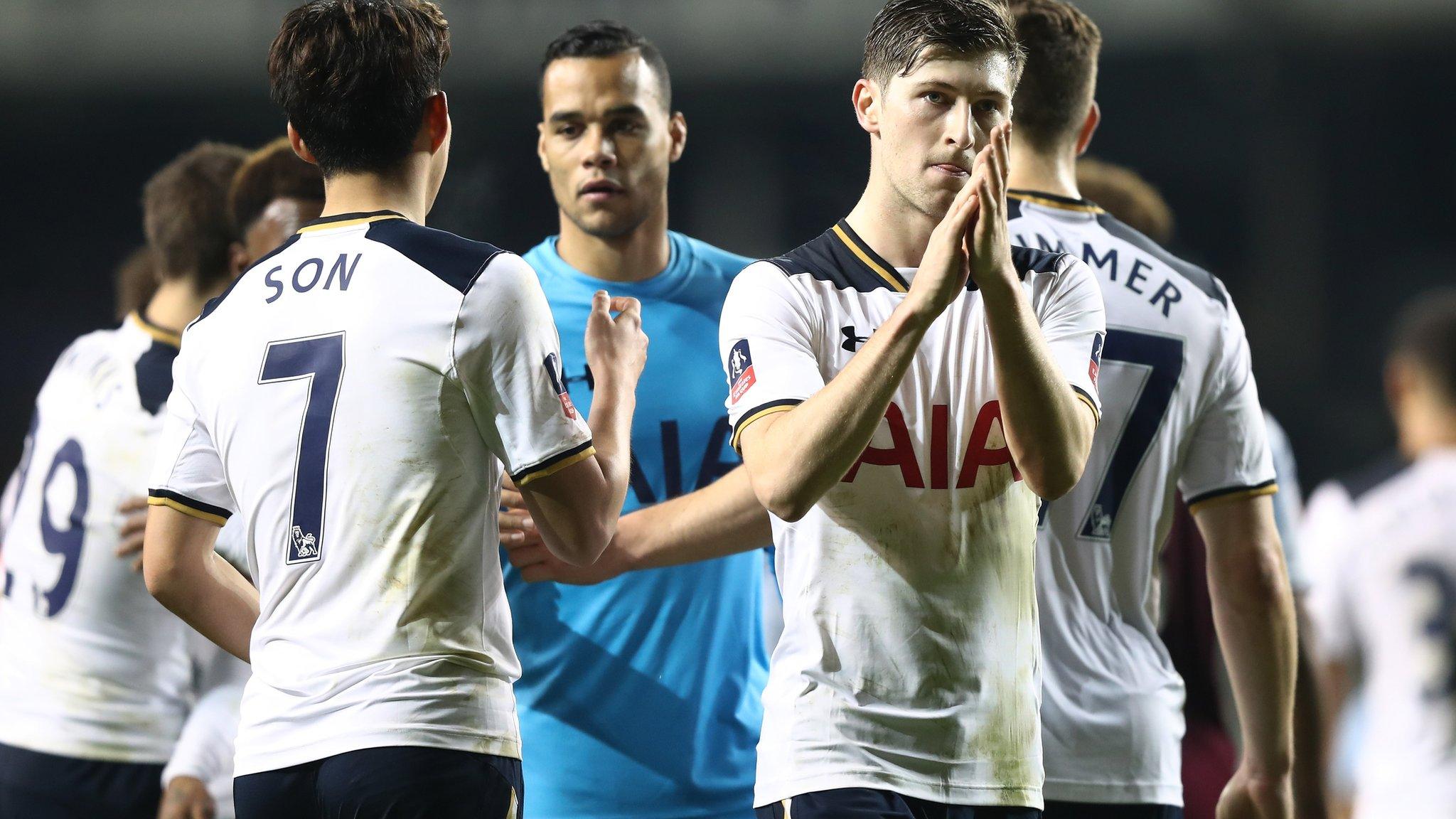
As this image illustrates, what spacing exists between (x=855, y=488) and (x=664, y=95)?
1749 mm

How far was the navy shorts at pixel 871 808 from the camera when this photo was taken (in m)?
2.32

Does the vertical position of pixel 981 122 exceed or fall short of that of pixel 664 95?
it falls short

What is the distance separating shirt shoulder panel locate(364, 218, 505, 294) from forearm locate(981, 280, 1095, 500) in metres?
0.79

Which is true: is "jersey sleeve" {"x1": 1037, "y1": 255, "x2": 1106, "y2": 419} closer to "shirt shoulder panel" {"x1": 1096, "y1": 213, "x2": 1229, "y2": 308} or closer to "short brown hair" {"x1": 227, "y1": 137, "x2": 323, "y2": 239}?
"shirt shoulder panel" {"x1": 1096, "y1": 213, "x2": 1229, "y2": 308}

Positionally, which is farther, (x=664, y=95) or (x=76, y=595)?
(x=76, y=595)

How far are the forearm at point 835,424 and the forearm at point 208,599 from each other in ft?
3.30

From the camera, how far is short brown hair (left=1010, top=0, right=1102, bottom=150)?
3.31 m

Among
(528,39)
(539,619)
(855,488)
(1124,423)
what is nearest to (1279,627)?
(1124,423)

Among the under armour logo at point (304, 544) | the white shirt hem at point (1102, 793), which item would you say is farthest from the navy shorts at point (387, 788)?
the white shirt hem at point (1102, 793)

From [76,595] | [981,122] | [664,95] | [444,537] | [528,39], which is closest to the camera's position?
[444,537]

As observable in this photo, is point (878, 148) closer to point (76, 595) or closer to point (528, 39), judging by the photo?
point (76, 595)

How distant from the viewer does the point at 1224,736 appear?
4785mm

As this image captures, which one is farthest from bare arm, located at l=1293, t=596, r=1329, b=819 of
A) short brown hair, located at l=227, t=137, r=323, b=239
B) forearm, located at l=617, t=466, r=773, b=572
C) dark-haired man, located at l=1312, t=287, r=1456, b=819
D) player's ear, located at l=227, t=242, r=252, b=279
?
player's ear, located at l=227, t=242, r=252, b=279

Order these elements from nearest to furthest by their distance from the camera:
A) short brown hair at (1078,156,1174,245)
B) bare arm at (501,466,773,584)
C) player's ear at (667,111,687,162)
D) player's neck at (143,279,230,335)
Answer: bare arm at (501,466,773,584) < player's ear at (667,111,687,162) < player's neck at (143,279,230,335) < short brown hair at (1078,156,1174,245)
